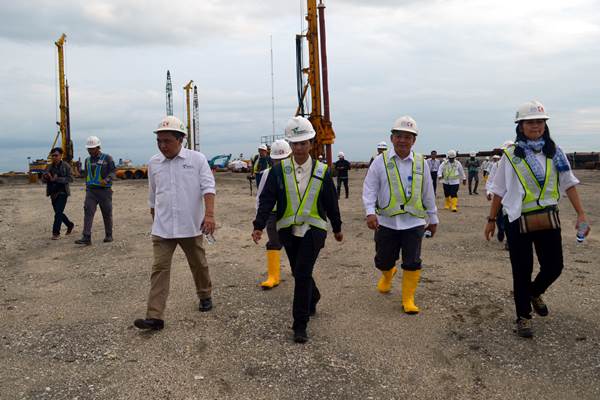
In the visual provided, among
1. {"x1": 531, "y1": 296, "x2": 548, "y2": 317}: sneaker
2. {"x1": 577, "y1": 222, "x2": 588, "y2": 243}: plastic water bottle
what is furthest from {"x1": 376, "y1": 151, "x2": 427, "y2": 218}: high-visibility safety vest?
{"x1": 577, "y1": 222, "x2": 588, "y2": 243}: plastic water bottle

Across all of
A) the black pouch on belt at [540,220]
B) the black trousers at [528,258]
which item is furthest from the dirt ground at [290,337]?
the black pouch on belt at [540,220]

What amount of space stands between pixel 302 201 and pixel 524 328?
226 centimetres

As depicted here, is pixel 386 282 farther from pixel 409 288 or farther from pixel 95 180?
pixel 95 180

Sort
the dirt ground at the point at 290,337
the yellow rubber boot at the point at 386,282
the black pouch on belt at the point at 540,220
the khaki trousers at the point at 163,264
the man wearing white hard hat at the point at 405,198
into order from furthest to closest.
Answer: the yellow rubber boot at the point at 386,282 → the man wearing white hard hat at the point at 405,198 → the khaki trousers at the point at 163,264 → the black pouch on belt at the point at 540,220 → the dirt ground at the point at 290,337

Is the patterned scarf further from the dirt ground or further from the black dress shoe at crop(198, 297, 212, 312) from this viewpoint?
the black dress shoe at crop(198, 297, 212, 312)

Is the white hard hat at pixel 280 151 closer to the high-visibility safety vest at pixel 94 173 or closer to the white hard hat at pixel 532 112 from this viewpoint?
the white hard hat at pixel 532 112

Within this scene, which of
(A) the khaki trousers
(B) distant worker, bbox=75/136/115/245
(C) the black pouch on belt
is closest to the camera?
(C) the black pouch on belt

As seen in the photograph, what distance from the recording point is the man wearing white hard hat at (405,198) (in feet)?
16.5

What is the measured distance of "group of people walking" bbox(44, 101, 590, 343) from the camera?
430cm

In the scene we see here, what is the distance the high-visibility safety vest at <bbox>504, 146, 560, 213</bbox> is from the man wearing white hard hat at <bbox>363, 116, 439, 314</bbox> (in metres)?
0.98

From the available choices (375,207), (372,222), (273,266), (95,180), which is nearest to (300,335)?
(372,222)

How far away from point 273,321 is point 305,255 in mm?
964

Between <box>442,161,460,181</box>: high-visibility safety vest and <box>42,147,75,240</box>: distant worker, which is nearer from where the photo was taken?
<box>42,147,75,240</box>: distant worker

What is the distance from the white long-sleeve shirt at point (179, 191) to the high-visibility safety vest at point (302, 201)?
867 mm
